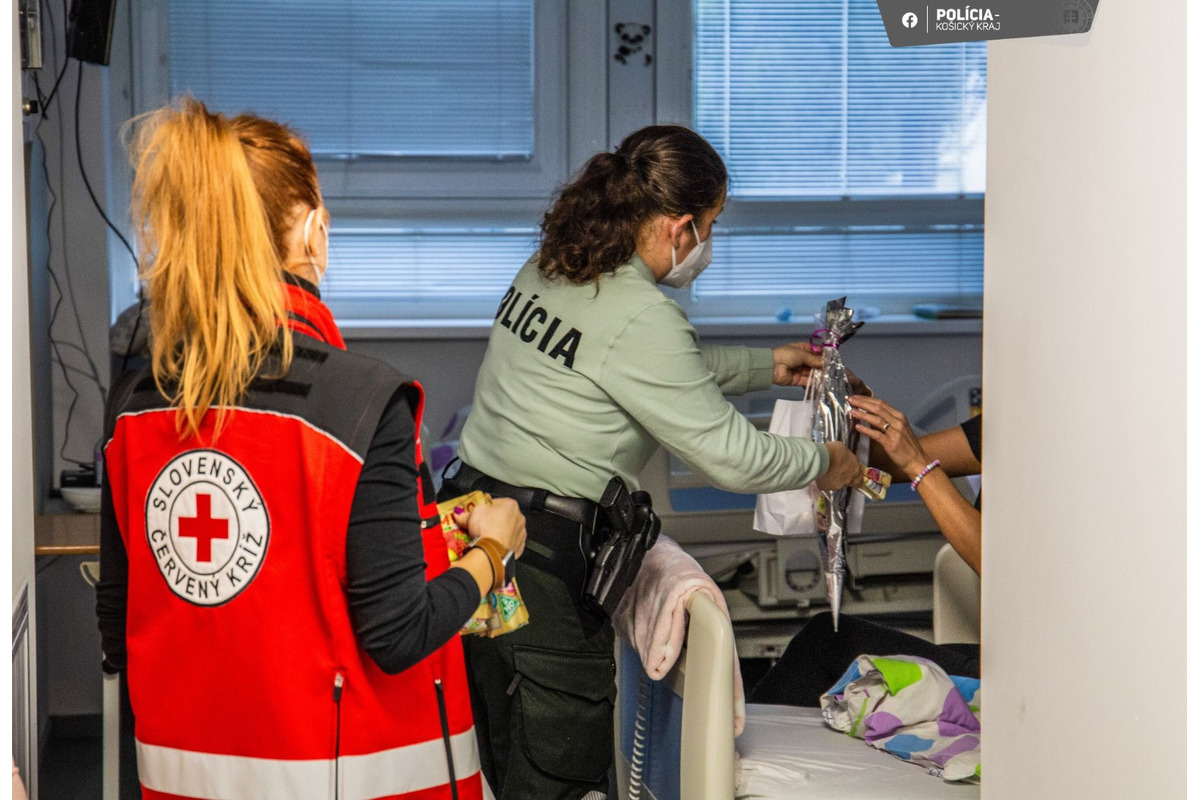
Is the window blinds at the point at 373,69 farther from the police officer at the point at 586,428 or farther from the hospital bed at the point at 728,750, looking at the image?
the hospital bed at the point at 728,750

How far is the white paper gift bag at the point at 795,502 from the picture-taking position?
228cm

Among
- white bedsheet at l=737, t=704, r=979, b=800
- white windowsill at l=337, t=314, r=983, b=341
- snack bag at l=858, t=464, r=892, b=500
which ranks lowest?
white bedsheet at l=737, t=704, r=979, b=800

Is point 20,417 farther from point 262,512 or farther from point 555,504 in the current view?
point 555,504

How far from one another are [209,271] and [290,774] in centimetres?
55

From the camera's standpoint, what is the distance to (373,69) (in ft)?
13.7

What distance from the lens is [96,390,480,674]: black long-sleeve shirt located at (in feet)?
4.20

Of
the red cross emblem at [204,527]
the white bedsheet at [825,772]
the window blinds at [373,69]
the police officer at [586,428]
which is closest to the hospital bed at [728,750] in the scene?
the white bedsheet at [825,772]

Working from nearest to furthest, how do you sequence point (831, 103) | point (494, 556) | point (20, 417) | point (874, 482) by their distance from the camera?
point (494, 556)
point (20, 417)
point (874, 482)
point (831, 103)

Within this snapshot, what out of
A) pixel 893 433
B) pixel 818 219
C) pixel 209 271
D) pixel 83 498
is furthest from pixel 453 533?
pixel 818 219

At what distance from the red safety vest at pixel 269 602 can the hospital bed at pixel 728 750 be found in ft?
1.73

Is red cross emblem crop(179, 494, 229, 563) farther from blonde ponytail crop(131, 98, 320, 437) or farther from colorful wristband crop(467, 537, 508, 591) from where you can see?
colorful wristband crop(467, 537, 508, 591)

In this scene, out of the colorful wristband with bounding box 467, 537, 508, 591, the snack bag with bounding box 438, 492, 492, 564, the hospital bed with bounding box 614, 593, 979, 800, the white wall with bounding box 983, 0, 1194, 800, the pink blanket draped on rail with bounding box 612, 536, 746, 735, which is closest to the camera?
the white wall with bounding box 983, 0, 1194, 800

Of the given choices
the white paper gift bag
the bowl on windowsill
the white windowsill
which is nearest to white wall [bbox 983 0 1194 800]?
the white paper gift bag

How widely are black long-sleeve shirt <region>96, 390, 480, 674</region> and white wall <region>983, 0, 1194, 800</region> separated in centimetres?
63
